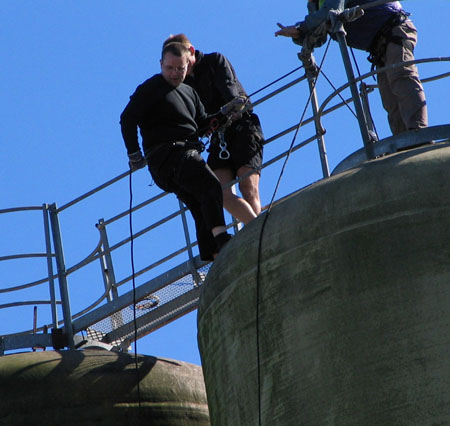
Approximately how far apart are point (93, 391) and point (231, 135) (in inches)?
99.7

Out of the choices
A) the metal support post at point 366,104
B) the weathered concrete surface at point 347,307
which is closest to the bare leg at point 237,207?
the metal support post at point 366,104

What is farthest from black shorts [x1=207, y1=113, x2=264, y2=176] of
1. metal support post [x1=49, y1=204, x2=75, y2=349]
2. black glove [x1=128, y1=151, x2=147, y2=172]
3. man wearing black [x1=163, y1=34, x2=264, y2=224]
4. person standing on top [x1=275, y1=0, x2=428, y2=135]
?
metal support post [x1=49, y1=204, x2=75, y2=349]

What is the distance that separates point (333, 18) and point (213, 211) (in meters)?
1.71

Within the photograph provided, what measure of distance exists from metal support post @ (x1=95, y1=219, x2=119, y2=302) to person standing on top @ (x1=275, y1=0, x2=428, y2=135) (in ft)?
10.5

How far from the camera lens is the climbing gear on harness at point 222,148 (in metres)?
8.92

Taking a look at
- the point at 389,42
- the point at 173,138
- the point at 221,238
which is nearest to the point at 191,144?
the point at 173,138

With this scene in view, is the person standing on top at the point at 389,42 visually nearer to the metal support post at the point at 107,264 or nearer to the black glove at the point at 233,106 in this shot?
the black glove at the point at 233,106

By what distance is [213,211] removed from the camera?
8.05 m

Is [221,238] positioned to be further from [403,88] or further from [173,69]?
[403,88]

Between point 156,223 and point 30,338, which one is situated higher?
point 156,223

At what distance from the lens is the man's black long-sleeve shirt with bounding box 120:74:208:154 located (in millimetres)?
8531

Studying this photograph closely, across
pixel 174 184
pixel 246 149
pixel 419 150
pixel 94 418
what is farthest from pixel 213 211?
pixel 419 150

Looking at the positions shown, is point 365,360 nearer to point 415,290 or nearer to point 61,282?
point 415,290

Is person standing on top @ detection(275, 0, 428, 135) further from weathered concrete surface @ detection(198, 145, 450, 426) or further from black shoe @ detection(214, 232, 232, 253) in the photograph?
weathered concrete surface @ detection(198, 145, 450, 426)
